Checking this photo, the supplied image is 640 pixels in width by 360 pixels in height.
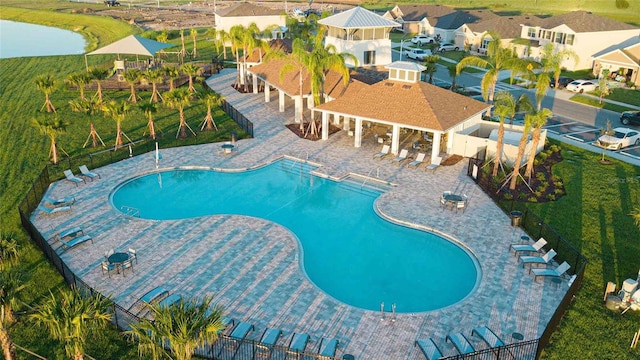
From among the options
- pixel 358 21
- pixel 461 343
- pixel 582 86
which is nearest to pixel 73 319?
pixel 461 343

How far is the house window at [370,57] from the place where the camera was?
50312 millimetres

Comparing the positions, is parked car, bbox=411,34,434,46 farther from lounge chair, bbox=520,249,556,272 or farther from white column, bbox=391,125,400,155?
lounge chair, bbox=520,249,556,272

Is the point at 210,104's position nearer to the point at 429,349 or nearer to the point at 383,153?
the point at 383,153

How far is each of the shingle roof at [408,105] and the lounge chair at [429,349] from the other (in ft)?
57.6

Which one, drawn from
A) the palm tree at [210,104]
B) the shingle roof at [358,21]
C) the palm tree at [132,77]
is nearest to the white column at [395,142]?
the palm tree at [210,104]

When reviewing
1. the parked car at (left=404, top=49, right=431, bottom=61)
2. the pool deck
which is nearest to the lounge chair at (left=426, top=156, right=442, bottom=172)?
the pool deck

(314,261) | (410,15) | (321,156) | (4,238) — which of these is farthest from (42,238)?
(410,15)

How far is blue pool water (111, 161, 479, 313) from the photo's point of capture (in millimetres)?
21547

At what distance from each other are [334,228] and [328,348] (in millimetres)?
10006

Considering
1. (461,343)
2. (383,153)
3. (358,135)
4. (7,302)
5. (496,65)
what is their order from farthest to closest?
(496,65) → (358,135) → (383,153) → (461,343) → (7,302)

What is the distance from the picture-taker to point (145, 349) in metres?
16.0

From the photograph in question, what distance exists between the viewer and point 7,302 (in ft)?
54.9

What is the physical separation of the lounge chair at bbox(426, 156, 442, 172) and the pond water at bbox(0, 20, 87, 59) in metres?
72.8

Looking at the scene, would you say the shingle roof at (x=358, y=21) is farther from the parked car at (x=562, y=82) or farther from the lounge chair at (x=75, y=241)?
the lounge chair at (x=75, y=241)
